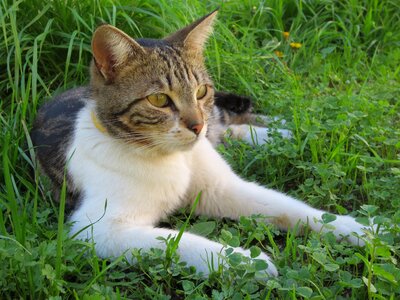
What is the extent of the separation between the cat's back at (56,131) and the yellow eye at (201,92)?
0.51 m

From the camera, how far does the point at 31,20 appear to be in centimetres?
348

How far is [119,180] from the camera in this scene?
2.36 m

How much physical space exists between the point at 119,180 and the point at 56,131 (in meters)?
0.56

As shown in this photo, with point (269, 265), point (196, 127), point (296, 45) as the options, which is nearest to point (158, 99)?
point (196, 127)

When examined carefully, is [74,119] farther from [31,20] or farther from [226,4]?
[226,4]

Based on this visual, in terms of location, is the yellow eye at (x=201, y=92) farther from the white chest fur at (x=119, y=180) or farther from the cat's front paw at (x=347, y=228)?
the cat's front paw at (x=347, y=228)

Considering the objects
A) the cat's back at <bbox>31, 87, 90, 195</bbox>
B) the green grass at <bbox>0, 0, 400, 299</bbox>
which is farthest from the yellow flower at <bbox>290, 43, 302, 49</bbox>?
the cat's back at <bbox>31, 87, 90, 195</bbox>

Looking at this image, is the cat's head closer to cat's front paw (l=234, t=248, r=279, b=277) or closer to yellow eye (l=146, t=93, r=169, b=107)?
yellow eye (l=146, t=93, r=169, b=107)

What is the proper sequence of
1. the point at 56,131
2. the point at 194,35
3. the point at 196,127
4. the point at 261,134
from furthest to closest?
the point at 261,134 → the point at 56,131 → the point at 194,35 → the point at 196,127

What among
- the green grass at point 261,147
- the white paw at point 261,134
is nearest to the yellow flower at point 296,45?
the green grass at point 261,147

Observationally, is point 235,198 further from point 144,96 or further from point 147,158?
point 144,96

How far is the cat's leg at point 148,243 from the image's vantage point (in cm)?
208

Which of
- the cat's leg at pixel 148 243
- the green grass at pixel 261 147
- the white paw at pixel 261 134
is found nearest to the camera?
the green grass at pixel 261 147

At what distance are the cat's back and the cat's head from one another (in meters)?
0.25
